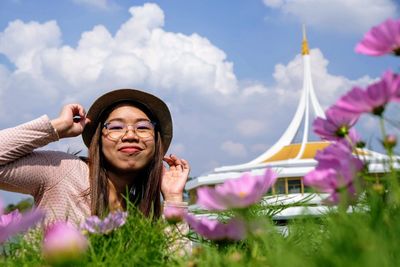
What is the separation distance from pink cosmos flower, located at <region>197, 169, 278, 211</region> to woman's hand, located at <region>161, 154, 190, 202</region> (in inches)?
68.4

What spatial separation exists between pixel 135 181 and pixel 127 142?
0.28 metres

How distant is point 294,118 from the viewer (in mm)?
36375

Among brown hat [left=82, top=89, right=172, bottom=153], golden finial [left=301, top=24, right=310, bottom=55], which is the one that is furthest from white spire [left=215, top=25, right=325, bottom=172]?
brown hat [left=82, top=89, right=172, bottom=153]

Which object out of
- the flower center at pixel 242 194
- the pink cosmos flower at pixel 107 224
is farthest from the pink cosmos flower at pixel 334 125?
the pink cosmos flower at pixel 107 224

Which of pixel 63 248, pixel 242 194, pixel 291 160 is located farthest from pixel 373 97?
pixel 291 160

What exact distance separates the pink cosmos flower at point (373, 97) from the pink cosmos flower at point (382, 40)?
6 cm

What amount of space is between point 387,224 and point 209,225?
252 mm

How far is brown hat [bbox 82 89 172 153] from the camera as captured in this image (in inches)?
102

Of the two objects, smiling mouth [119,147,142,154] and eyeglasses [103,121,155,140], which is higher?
eyeglasses [103,121,155,140]

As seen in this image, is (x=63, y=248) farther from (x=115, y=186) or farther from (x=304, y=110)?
(x=304, y=110)

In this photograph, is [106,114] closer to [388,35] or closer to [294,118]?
[388,35]

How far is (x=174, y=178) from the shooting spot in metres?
2.60

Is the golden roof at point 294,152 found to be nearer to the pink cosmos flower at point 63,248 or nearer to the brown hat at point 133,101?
the brown hat at point 133,101

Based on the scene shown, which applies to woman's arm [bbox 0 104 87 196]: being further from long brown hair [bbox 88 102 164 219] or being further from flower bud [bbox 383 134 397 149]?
flower bud [bbox 383 134 397 149]
